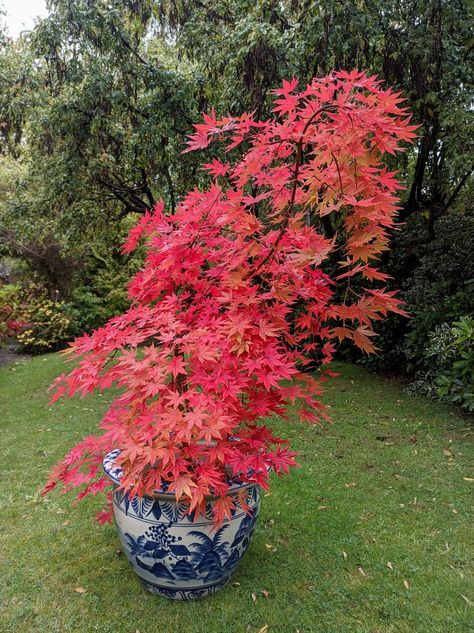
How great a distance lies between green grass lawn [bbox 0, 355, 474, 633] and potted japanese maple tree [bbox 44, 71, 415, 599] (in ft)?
0.77

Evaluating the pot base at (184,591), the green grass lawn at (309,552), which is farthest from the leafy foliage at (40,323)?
the pot base at (184,591)

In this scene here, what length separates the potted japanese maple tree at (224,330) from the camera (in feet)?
6.21

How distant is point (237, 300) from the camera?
6.72ft

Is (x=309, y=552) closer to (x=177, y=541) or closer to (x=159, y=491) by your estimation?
(x=177, y=541)

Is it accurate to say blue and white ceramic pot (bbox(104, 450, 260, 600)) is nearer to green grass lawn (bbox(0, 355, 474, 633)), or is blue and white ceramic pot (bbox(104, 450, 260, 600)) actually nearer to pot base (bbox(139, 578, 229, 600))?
pot base (bbox(139, 578, 229, 600))

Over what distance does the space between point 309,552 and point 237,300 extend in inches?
61.7

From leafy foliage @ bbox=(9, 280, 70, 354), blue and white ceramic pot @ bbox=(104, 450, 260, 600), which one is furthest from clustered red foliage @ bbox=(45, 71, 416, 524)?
leafy foliage @ bbox=(9, 280, 70, 354)

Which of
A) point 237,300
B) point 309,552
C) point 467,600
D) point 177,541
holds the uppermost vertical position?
point 237,300

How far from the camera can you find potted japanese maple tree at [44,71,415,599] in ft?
6.21

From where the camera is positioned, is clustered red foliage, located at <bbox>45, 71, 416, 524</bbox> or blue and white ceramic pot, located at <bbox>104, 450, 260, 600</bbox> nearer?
clustered red foliage, located at <bbox>45, 71, 416, 524</bbox>

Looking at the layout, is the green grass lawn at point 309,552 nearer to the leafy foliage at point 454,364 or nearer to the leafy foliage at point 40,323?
the leafy foliage at point 454,364

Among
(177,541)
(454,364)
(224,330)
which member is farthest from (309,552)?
(454,364)

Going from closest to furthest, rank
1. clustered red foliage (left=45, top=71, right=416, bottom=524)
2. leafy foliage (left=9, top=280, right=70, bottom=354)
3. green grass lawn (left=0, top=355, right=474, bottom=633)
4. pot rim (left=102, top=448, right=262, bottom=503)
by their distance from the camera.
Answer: clustered red foliage (left=45, top=71, right=416, bottom=524)
pot rim (left=102, top=448, right=262, bottom=503)
green grass lawn (left=0, top=355, right=474, bottom=633)
leafy foliage (left=9, top=280, right=70, bottom=354)

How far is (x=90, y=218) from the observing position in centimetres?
615
